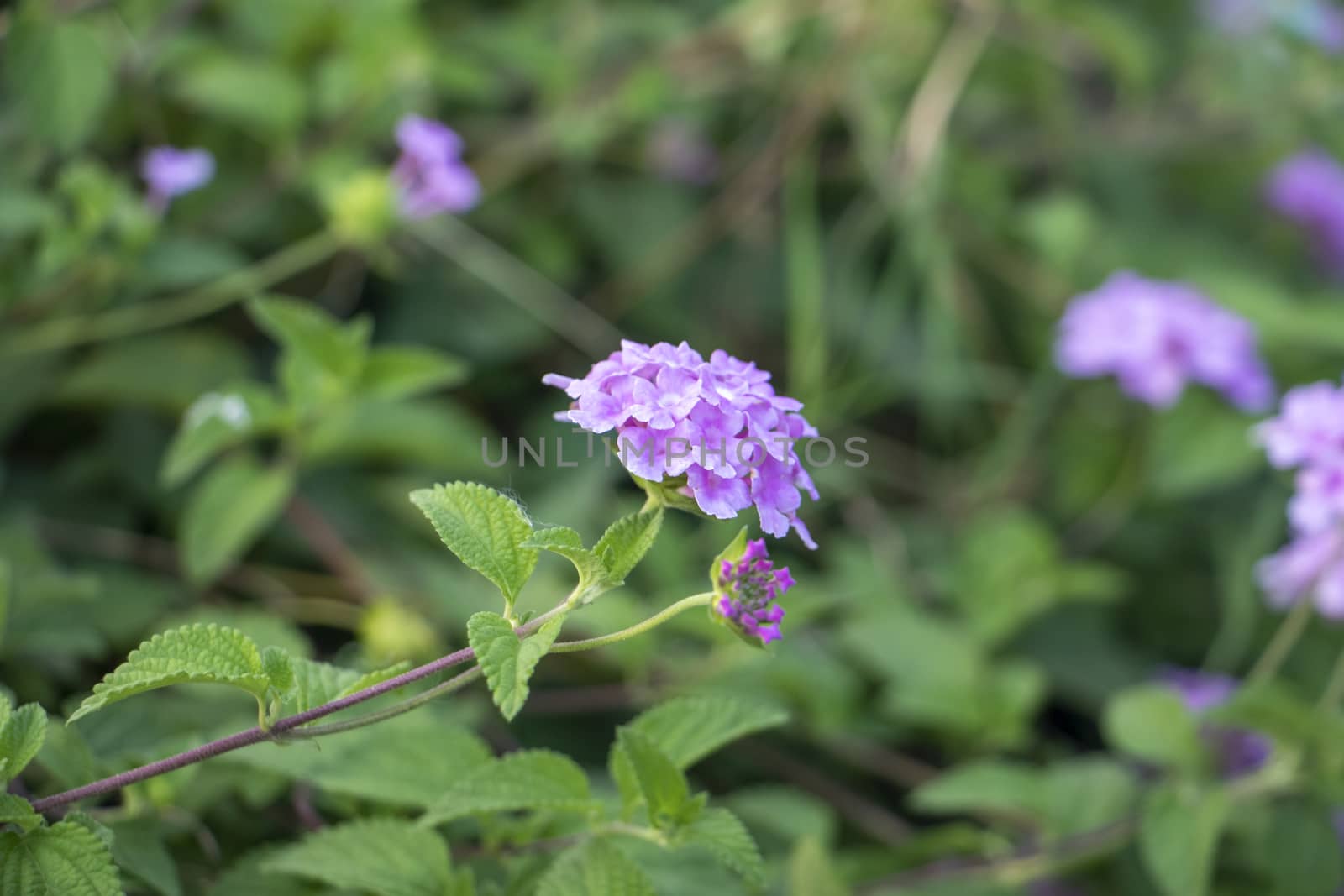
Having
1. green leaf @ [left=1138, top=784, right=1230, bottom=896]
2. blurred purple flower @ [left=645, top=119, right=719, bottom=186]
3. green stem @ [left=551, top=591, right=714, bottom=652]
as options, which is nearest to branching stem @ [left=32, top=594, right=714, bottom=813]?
green stem @ [left=551, top=591, right=714, bottom=652]

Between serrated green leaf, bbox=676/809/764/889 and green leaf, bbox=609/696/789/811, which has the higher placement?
green leaf, bbox=609/696/789/811

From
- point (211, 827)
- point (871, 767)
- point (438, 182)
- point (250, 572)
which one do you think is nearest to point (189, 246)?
point (438, 182)

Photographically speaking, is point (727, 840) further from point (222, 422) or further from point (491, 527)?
point (222, 422)

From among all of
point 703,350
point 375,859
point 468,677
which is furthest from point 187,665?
point 703,350

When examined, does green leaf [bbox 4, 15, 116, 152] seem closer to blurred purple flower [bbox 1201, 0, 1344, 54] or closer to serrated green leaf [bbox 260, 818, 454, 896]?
serrated green leaf [bbox 260, 818, 454, 896]

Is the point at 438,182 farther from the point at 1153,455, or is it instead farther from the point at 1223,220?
the point at 1223,220

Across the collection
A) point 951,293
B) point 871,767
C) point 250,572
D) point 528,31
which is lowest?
point 871,767
